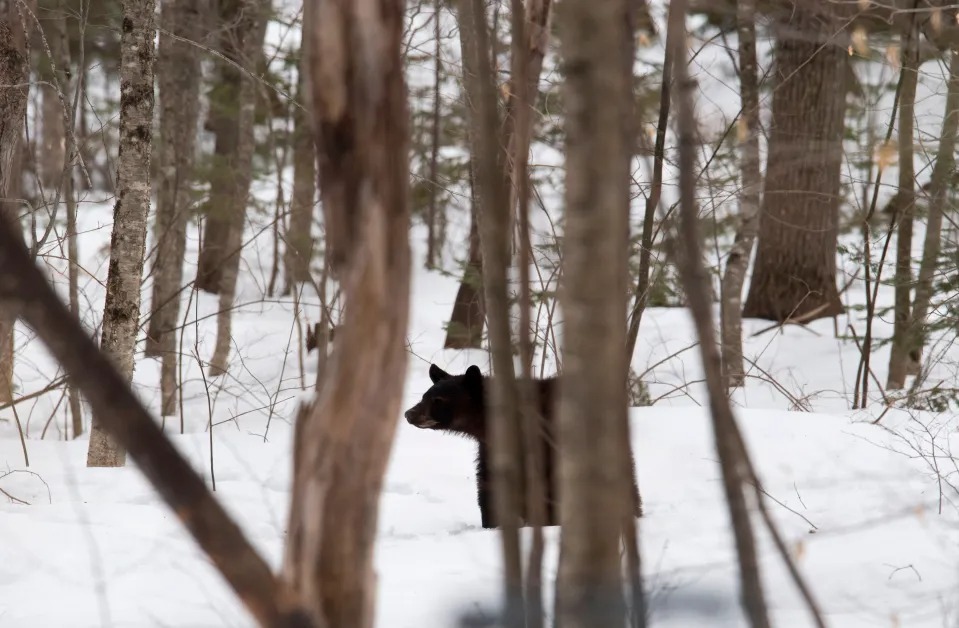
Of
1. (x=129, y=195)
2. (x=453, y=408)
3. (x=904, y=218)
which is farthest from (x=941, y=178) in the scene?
(x=129, y=195)

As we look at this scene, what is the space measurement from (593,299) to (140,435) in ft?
2.42

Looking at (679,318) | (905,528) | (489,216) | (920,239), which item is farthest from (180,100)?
(920,239)

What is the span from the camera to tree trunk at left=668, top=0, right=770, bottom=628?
1.47 m

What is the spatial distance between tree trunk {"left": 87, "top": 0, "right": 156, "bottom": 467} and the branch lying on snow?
469 cm

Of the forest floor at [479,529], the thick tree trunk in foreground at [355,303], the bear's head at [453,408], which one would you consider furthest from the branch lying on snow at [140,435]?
the bear's head at [453,408]

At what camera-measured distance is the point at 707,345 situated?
1484mm

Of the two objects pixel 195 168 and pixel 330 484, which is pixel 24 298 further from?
pixel 195 168

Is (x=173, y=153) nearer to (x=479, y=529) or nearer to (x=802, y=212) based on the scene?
(x=479, y=529)

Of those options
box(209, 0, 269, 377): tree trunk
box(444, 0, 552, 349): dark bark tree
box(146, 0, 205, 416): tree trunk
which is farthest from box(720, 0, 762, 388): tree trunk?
box(146, 0, 205, 416): tree trunk

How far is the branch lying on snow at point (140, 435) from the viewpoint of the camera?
4.48ft

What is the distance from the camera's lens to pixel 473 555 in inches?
145

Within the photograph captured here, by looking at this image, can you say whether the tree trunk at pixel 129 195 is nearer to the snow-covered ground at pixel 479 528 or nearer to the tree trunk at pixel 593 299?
the snow-covered ground at pixel 479 528

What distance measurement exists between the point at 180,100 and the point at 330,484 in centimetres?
1125

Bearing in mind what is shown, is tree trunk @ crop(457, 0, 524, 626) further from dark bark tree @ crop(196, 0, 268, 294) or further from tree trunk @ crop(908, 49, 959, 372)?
dark bark tree @ crop(196, 0, 268, 294)
